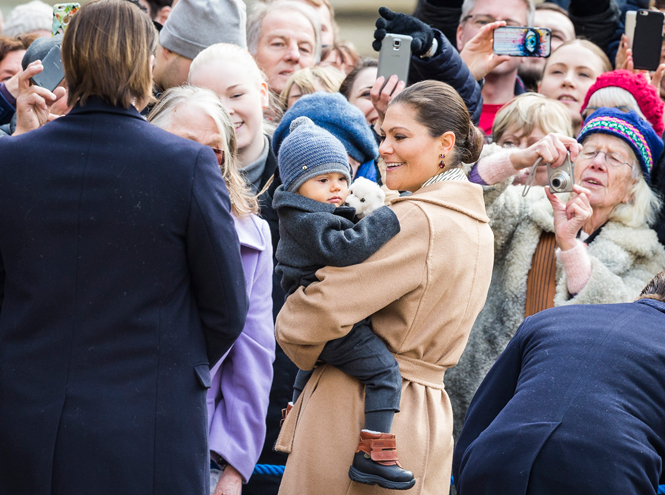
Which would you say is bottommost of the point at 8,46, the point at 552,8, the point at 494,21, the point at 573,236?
the point at 8,46

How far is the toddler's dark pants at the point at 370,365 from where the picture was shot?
7.54ft

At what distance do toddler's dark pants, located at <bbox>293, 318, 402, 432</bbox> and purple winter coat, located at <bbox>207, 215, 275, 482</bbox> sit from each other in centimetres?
33

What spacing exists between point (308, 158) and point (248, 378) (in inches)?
27.8

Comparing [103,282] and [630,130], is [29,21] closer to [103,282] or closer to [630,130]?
[630,130]

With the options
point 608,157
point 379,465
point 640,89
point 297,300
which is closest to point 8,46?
point 297,300

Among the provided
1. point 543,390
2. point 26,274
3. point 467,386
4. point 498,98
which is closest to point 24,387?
point 26,274

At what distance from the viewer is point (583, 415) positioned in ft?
7.11

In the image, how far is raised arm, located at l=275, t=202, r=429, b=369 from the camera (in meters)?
2.29

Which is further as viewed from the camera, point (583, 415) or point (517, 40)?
point (517, 40)

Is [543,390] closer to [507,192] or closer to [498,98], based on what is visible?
[507,192]

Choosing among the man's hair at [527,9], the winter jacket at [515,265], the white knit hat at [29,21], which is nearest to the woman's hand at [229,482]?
the winter jacket at [515,265]

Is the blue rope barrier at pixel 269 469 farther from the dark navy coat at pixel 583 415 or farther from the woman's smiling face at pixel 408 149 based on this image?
the woman's smiling face at pixel 408 149

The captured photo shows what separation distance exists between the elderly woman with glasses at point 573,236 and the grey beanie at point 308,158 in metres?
1.03

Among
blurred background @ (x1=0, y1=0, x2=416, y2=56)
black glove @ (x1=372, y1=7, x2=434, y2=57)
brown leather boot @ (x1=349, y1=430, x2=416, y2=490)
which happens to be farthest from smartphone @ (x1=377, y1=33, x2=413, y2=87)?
blurred background @ (x1=0, y1=0, x2=416, y2=56)
